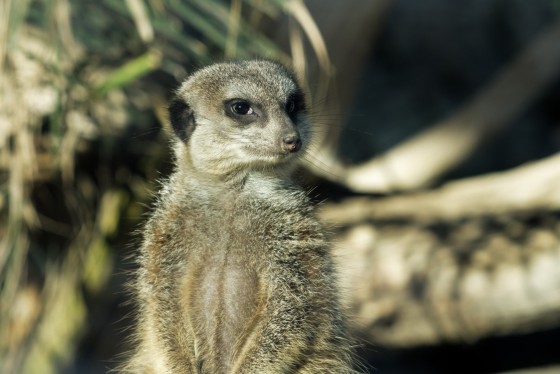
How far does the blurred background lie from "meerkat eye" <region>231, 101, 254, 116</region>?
3.87 ft

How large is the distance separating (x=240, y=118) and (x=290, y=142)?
0.23 meters

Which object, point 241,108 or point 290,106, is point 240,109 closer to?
point 241,108

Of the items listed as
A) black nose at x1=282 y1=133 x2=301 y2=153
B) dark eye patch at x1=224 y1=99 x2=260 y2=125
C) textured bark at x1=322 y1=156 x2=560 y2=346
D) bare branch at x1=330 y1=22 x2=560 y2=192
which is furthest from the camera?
bare branch at x1=330 y1=22 x2=560 y2=192

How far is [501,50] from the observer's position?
292 inches

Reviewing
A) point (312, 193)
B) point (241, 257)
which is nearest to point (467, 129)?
point (312, 193)

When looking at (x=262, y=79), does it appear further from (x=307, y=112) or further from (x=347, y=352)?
(x=347, y=352)

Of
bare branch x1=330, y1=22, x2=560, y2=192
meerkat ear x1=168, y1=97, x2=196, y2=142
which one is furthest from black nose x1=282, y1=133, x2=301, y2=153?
bare branch x1=330, y1=22, x2=560, y2=192

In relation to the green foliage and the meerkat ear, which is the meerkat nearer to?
the meerkat ear

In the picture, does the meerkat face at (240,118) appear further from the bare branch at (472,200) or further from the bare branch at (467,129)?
the bare branch at (467,129)

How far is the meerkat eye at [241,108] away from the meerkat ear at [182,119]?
0.18 metres

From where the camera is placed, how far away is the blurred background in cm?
467

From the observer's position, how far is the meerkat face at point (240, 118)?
3.13m

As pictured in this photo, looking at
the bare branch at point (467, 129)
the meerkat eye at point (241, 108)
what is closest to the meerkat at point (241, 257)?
the meerkat eye at point (241, 108)

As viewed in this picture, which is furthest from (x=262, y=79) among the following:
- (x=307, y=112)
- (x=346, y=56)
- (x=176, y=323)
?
(x=346, y=56)
